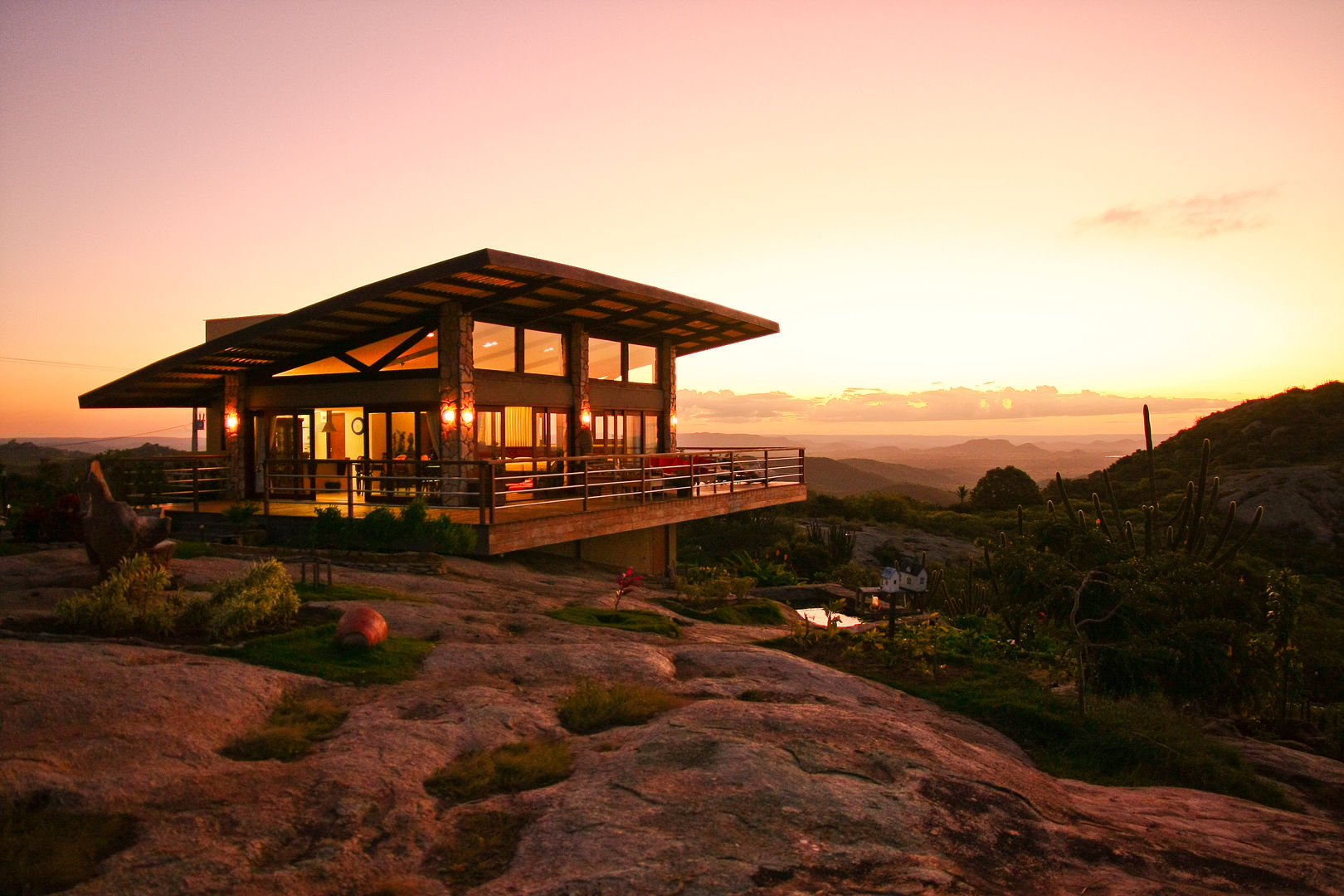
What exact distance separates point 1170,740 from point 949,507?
37778 millimetres

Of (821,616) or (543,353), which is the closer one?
(821,616)

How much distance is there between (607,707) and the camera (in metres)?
6.50

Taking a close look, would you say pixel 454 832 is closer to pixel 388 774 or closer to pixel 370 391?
pixel 388 774

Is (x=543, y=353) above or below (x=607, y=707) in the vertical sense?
above

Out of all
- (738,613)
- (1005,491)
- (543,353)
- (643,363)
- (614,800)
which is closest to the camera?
(614,800)

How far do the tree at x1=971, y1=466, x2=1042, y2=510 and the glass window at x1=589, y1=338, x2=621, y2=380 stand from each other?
995 inches

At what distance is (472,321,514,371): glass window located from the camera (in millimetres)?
19531

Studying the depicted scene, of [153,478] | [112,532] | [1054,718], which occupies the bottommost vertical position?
[1054,718]

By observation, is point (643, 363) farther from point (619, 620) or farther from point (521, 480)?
point (619, 620)

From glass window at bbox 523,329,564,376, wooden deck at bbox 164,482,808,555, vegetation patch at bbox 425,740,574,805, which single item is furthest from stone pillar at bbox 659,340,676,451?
vegetation patch at bbox 425,740,574,805

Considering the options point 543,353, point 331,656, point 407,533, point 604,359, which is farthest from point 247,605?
point 604,359

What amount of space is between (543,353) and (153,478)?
936 centimetres

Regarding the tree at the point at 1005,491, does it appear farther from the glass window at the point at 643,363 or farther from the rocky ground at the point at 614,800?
the rocky ground at the point at 614,800

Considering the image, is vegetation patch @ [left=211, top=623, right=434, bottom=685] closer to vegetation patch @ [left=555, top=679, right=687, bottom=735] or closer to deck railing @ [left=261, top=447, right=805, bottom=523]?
vegetation patch @ [left=555, top=679, right=687, bottom=735]
